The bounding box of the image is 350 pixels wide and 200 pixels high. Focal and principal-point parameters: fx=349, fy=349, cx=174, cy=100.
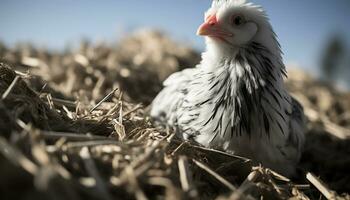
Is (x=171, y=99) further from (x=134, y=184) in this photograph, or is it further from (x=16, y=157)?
(x=16, y=157)

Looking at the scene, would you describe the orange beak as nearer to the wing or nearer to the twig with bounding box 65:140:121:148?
the wing

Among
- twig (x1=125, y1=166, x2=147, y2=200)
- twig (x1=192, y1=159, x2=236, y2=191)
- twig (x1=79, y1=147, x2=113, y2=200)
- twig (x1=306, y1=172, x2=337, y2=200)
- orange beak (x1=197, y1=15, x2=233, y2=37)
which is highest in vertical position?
orange beak (x1=197, y1=15, x2=233, y2=37)

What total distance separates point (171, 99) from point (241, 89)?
2.39ft

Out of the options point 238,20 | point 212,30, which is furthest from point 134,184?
point 238,20

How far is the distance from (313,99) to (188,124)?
3.70 meters

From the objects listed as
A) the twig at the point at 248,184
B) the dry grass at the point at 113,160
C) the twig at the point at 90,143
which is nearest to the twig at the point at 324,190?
the dry grass at the point at 113,160

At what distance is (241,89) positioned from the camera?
234 centimetres

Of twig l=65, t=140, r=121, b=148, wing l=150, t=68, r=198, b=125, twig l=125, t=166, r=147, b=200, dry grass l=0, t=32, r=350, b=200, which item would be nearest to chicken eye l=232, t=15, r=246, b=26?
wing l=150, t=68, r=198, b=125

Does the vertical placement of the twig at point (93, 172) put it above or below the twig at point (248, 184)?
above

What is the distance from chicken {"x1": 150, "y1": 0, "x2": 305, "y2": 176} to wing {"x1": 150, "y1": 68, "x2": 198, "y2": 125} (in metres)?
0.27

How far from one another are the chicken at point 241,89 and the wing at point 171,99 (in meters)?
0.27

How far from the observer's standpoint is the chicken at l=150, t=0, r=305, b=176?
2.34 meters

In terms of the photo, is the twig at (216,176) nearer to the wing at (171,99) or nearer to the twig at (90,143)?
the twig at (90,143)

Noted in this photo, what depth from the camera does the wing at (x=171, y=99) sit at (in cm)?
277
